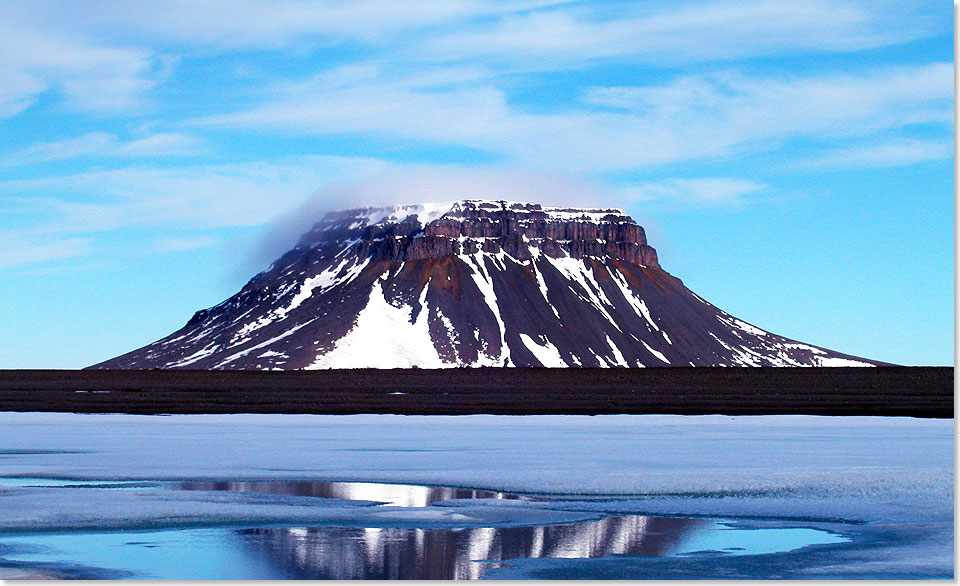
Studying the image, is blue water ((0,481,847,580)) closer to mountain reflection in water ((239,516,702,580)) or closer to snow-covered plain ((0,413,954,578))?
mountain reflection in water ((239,516,702,580))

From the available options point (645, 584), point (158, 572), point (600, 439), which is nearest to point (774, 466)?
point (600, 439)

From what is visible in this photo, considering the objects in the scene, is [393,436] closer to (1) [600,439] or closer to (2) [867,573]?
(1) [600,439]

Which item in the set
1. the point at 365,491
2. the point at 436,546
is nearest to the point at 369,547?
the point at 436,546

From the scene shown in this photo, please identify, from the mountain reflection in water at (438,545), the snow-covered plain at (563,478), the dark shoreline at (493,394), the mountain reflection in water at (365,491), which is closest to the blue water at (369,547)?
the mountain reflection in water at (438,545)

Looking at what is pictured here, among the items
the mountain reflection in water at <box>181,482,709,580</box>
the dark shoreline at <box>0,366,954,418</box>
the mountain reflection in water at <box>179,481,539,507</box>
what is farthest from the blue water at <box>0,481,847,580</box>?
the dark shoreline at <box>0,366,954,418</box>

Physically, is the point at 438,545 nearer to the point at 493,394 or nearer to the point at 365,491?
the point at 365,491

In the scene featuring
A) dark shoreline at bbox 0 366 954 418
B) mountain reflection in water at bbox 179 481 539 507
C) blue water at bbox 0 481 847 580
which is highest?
dark shoreline at bbox 0 366 954 418

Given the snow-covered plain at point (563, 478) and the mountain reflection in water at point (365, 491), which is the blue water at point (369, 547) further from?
the mountain reflection in water at point (365, 491)
